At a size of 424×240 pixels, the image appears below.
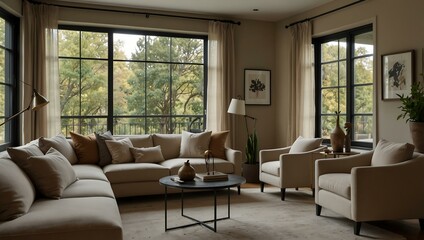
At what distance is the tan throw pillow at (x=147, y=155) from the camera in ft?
16.2

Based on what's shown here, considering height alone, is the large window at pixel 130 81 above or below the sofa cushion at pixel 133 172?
above

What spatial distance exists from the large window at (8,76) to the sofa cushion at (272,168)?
11.4 feet

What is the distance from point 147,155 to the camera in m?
4.99


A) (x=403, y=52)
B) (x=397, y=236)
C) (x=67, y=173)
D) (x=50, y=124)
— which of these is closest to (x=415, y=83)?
(x=403, y=52)

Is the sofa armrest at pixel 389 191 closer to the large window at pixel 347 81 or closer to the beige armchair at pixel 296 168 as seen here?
the beige armchair at pixel 296 168

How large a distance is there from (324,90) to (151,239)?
13.3 ft

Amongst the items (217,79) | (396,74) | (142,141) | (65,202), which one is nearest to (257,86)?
(217,79)

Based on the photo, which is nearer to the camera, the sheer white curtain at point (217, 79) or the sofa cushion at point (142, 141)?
the sofa cushion at point (142, 141)

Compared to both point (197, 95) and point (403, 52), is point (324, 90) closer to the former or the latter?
point (403, 52)

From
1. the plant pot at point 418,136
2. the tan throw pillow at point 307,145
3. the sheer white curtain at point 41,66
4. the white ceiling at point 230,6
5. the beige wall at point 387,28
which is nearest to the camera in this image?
the plant pot at point 418,136

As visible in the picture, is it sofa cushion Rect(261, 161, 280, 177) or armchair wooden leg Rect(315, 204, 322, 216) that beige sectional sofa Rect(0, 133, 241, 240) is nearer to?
sofa cushion Rect(261, 161, 280, 177)

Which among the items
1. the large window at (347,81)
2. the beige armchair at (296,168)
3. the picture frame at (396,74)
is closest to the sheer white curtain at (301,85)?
the large window at (347,81)

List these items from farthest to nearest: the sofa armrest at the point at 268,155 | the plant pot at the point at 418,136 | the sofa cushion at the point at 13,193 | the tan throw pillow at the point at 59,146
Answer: the sofa armrest at the point at 268,155, the tan throw pillow at the point at 59,146, the plant pot at the point at 418,136, the sofa cushion at the point at 13,193

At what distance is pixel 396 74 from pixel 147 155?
11.0ft
